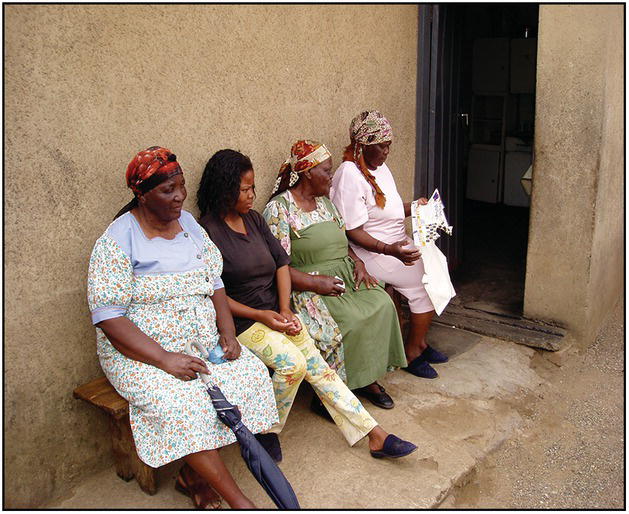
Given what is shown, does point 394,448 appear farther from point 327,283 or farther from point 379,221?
point 379,221

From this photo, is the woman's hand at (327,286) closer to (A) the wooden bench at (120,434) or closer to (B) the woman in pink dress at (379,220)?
(B) the woman in pink dress at (379,220)

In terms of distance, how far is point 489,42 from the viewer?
9.15 meters

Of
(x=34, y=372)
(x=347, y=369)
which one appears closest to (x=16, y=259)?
(x=34, y=372)

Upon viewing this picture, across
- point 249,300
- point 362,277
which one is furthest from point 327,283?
point 249,300

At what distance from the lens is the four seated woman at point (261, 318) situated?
10.8 feet

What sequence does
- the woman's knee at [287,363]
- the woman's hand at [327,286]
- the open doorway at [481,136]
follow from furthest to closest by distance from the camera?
the open doorway at [481,136], the woman's hand at [327,286], the woman's knee at [287,363]

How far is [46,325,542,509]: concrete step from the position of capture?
3.04m

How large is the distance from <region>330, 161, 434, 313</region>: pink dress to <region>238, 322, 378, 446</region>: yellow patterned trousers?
1.08 meters

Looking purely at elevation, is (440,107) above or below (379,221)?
above

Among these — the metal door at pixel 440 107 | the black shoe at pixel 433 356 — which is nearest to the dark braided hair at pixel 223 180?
the black shoe at pixel 433 356

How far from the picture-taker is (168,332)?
290cm

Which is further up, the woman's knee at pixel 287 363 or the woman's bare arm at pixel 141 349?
the woman's bare arm at pixel 141 349

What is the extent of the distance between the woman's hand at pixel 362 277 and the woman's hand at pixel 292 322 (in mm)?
619

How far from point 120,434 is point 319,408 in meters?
1.23
